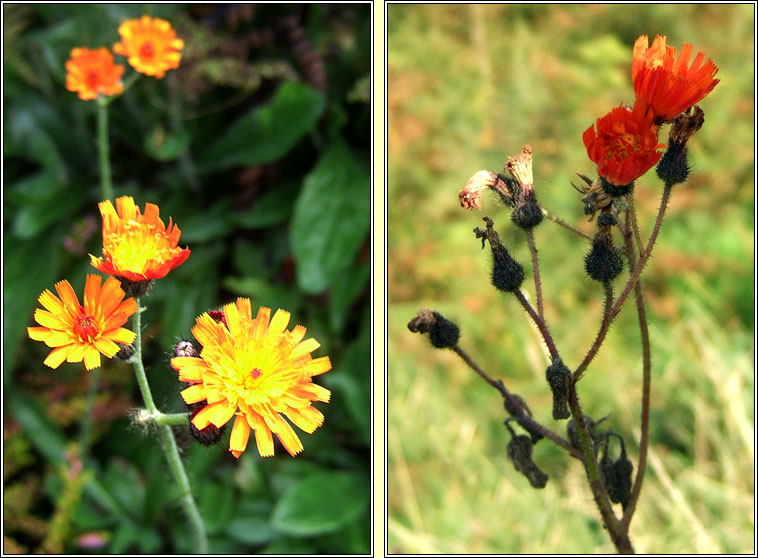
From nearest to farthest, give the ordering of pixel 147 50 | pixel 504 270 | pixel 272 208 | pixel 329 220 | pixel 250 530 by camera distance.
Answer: pixel 504 270
pixel 147 50
pixel 250 530
pixel 329 220
pixel 272 208

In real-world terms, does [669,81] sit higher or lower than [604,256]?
higher

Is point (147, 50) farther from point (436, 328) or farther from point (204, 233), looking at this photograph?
point (204, 233)

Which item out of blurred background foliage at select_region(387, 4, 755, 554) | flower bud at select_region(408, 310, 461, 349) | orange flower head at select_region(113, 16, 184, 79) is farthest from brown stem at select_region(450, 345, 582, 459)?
blurred background foliage at select_region(387, 4, 755, 554)

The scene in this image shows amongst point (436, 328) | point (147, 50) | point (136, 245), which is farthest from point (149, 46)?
point (436, 328)

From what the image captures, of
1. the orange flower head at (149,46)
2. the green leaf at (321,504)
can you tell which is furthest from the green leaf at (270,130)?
the green leaf at (321,504)

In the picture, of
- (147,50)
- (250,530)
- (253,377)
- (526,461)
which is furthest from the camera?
(250,530)

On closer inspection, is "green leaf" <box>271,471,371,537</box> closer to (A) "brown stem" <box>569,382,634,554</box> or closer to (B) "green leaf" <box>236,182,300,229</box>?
(B) "green leaf" <box>236,182,300,229</box>

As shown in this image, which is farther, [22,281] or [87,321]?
[22,281]

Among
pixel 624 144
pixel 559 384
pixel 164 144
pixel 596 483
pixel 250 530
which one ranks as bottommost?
pixel 250 530
